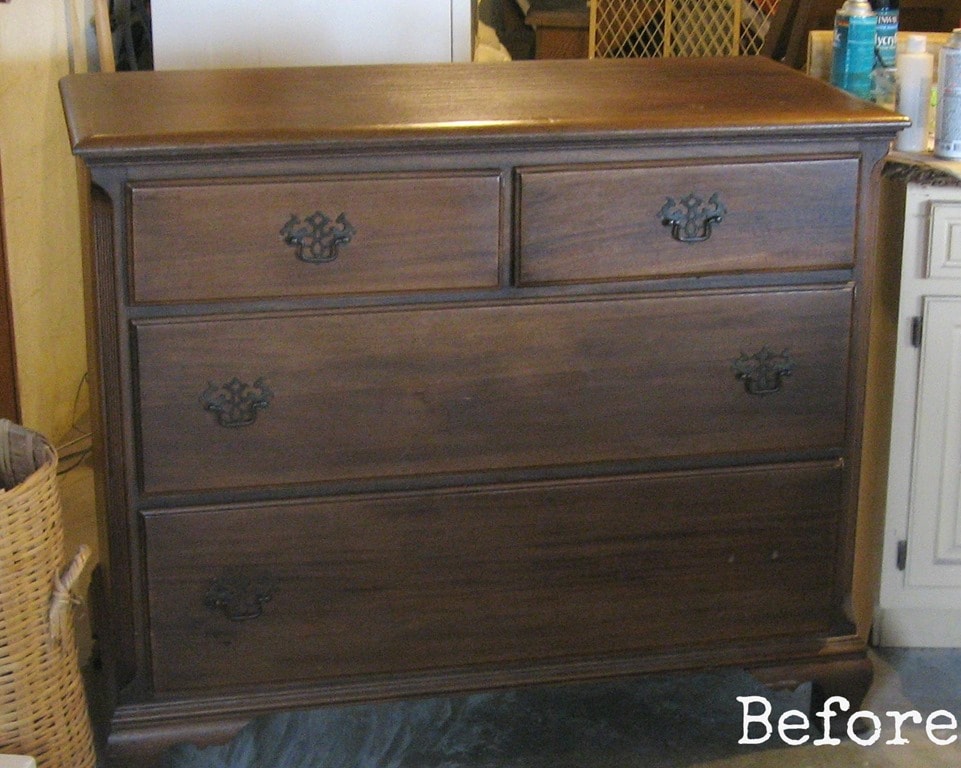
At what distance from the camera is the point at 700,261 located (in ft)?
6.11

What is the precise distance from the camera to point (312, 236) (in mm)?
1748

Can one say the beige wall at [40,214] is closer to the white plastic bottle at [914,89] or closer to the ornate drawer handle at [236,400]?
the ornate drawer handle at [236,400]

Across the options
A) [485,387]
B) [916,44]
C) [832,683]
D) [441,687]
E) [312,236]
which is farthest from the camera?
[916,44]

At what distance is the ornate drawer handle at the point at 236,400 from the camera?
5.84 ft

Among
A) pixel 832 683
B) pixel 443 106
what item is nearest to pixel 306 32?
pixel 443 106

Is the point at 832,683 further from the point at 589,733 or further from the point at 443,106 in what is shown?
the point at 443,106

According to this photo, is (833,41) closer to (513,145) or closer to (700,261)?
(700,261)

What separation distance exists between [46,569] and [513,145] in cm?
78

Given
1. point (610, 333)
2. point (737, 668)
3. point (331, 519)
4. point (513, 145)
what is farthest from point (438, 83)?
point (737, 668)

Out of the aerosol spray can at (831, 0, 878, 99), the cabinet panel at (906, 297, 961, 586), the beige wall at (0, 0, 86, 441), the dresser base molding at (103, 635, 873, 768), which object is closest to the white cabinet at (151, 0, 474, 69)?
the beige wall at (0, 0, 86, 441)

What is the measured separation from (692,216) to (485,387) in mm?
344

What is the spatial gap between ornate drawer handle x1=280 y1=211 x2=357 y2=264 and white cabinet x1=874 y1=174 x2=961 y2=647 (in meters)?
0.90

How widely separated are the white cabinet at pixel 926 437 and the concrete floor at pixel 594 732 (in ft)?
0.33

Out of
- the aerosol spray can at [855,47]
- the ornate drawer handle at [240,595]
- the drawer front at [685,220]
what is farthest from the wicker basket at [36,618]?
the aerosol spray can at [855,47]
